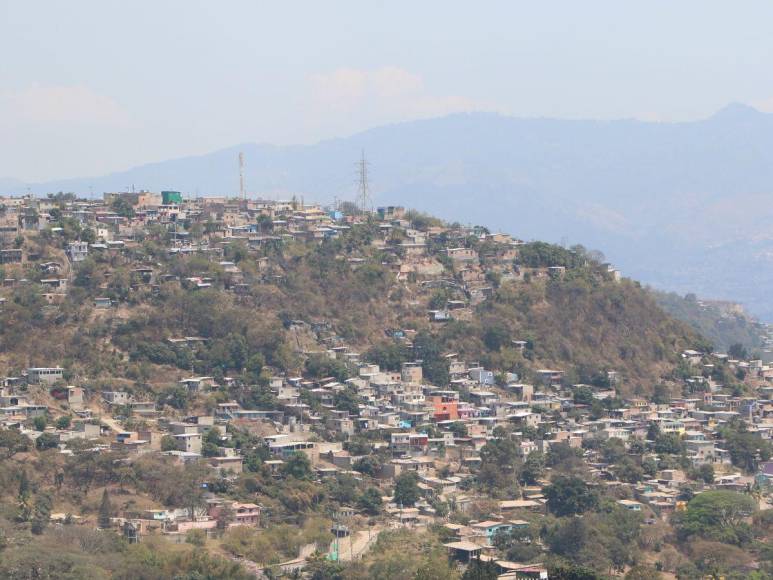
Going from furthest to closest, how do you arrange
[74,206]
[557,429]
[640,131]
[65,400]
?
[640,131], [74,206], [557,429], [65,400]

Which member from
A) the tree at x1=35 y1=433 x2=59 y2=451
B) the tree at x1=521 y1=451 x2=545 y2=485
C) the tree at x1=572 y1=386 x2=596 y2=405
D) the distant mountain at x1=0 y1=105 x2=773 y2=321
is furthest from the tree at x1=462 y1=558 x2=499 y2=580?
the distant mountain at x1=0 y1=105 x2=773 y2=321

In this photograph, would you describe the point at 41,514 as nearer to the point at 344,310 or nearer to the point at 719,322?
the point at 344,310

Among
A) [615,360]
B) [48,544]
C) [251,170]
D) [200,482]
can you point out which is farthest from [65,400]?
[251,170]

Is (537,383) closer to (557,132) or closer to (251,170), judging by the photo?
(251,170)

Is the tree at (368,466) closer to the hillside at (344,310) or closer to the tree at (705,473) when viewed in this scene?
the hillside at (344,310)

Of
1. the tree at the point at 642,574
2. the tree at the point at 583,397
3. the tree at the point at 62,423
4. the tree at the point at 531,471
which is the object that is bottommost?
the tree at the point at 642,574

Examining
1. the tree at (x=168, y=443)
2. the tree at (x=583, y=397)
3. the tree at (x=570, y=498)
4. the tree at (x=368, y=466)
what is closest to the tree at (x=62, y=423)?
the tree at (x=168, y=443)
